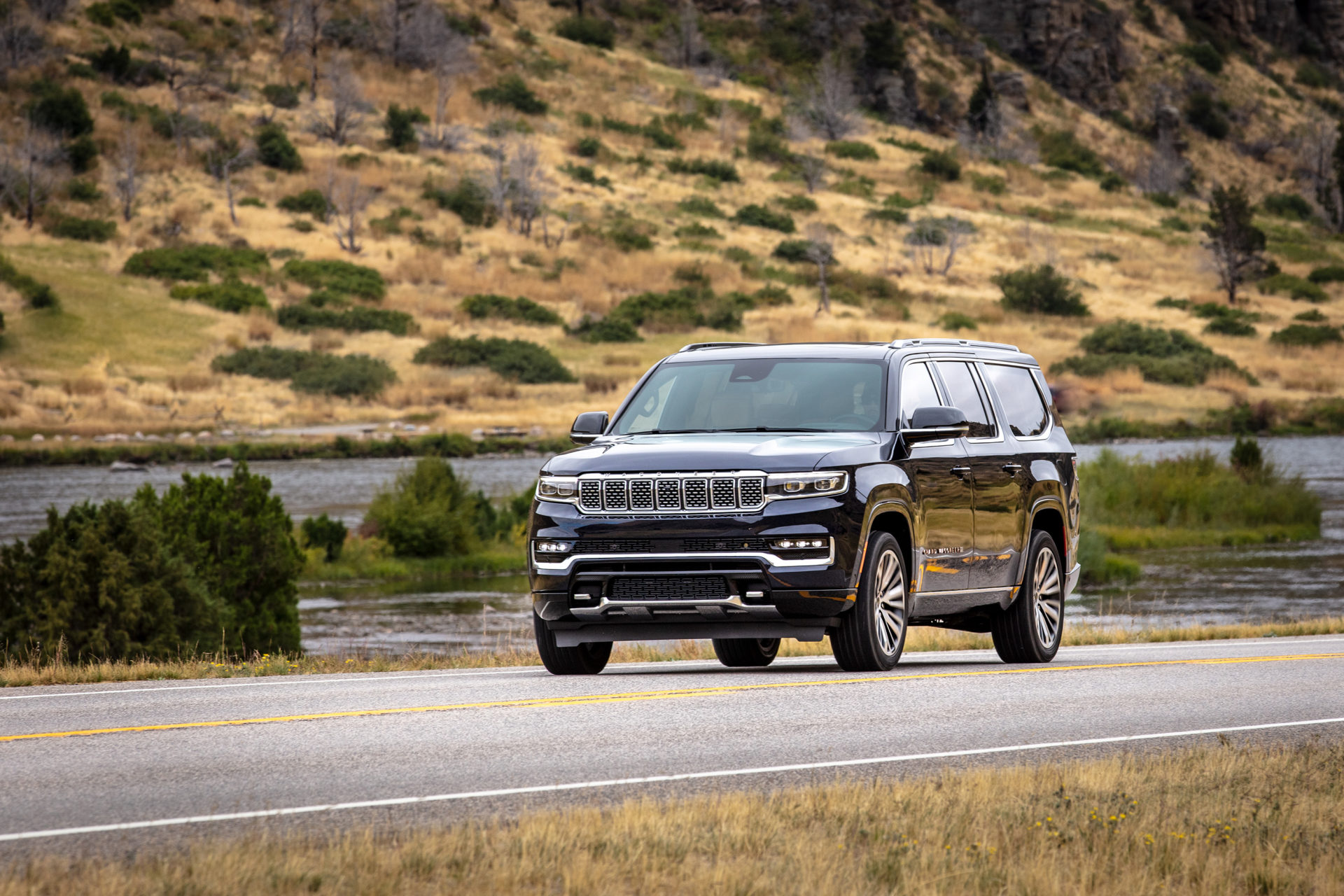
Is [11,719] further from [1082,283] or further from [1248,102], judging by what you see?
[1248,102]

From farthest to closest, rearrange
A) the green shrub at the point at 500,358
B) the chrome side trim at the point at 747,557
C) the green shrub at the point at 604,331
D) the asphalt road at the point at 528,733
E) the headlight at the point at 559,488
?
the green shrub at the point at 604,331
the green shrub at the point at 500,358
the headlight at the point at 559,488
the chrome side trim at the point at 747,557
the asphalt road at the point at 528,733

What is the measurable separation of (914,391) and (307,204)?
272 feet

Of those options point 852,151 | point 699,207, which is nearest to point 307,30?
point 699,207

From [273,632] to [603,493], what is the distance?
14928 mm

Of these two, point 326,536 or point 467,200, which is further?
point 467,200

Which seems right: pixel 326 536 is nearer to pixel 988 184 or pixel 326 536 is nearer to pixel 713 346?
pixel 713 346

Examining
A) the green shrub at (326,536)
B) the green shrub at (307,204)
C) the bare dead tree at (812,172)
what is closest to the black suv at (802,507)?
the green shrub at (326,536)

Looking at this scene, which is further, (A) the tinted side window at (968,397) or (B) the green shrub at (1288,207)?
(B) the green shrub at (1288,207)

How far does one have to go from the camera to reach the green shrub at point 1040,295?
92.4m

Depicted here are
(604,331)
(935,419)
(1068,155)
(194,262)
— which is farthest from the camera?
(1068,155)

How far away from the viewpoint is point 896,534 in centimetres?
1190

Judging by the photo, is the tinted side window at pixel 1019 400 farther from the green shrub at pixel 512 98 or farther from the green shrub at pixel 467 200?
the green shrub at pixel 512 98

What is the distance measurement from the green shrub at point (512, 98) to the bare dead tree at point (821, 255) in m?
24.6

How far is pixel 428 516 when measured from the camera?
41594 mm
